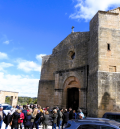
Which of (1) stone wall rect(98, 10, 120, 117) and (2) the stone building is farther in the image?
(2) the stone building

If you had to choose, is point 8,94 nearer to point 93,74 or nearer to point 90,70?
point 90,70

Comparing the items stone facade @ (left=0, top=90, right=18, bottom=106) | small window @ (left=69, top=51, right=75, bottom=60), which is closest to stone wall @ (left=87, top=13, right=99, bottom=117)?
small window @ (left=69, top=51, right=75, bottom=60)

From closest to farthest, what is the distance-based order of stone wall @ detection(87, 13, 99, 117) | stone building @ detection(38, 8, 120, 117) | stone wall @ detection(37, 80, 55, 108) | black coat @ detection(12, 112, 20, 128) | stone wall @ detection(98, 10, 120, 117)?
1. black coat @ detection(12, 112, 20, 128)
2. stone wall @ detection(98, 10, 120, 117)
3. stone building @ detection(38, 8, 120, 117)
4. stone wall @ detection(87, 13, 99, 117)
5. stone wall @ detection(37, 80, 55, 108)

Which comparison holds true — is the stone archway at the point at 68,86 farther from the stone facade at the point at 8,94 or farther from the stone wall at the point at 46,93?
the stone facade at the point at 8,94

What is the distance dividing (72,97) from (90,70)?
397 cm

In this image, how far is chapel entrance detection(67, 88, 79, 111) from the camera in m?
14.0

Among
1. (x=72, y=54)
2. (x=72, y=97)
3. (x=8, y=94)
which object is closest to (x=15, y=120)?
(x=72, y=97)

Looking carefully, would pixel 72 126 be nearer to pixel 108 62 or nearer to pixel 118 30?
pixel 108 62

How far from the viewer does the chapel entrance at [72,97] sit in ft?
46.1

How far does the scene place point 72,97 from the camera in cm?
1452

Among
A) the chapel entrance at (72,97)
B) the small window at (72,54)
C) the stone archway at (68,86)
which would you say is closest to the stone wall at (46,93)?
the stone archway at (68,86)

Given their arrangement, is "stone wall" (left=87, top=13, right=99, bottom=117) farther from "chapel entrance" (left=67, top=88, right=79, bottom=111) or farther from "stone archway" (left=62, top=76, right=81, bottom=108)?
"chapel entrance" (left=67, top=88, right=79, bottom=111)

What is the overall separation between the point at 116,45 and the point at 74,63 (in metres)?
A: 4.50

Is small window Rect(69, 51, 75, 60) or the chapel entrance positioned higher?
small window Rect(69, 51, 75, 60)
